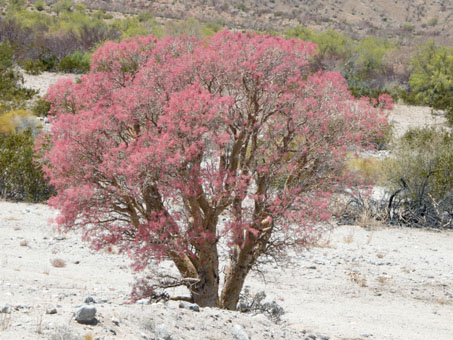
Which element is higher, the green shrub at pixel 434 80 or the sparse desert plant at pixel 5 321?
the sparse desert plant at pixel 5 321

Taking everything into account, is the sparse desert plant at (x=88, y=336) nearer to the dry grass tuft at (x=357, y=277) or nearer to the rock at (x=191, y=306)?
the rock at (x=191, y=306)

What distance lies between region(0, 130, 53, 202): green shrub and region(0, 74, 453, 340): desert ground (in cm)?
69

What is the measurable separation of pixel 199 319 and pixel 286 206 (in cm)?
155

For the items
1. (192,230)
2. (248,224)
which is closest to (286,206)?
(248,224)

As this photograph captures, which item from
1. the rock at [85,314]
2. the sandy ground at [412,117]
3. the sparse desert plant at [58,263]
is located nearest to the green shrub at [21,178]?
the sparse desert plant at [58,263]

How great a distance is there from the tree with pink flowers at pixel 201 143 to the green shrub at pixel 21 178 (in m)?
8.65

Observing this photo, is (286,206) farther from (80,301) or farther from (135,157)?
(80,301)

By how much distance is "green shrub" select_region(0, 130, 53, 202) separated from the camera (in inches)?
614

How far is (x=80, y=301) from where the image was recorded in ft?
22.8

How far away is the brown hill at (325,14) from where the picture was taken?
62.4 metres

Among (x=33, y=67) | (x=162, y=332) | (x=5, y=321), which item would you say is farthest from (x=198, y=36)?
(x=5, y=321)

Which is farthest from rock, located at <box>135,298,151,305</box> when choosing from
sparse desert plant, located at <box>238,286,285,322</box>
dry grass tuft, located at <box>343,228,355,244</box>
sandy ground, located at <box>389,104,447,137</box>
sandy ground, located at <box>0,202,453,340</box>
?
sandy ground, located at <box>389,104,447,137</box>

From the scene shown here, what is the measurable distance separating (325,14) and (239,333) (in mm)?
72548

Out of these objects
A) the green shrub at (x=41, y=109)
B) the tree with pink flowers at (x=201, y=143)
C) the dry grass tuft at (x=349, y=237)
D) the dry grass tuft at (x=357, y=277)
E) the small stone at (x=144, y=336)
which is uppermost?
the tree with pink flowers at (x=201, y=143)
